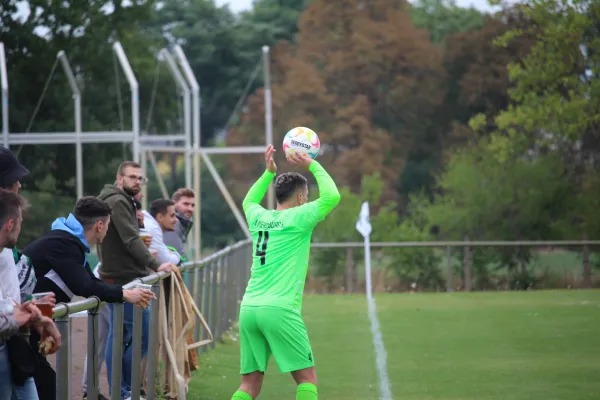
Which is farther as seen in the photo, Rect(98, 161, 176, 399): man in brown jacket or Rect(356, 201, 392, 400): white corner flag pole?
Rect(356, 201, 392, 400): white corner flag pole

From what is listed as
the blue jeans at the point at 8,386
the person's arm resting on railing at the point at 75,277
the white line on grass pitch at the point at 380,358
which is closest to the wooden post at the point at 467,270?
the white line on grass pitch at the point at 380,358

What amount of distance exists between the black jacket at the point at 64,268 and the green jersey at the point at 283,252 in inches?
34.9

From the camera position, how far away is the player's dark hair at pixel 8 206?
5703 millimetres

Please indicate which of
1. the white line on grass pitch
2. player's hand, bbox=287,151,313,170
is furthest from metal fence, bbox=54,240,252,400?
the white line on grass pitch

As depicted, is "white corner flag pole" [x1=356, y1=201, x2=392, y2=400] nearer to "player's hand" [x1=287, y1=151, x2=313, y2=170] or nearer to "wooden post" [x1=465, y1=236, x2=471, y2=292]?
"player's hand" [x1=287, y1=151, x2=313, y2=170]

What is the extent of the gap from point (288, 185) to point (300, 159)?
1.43 feet

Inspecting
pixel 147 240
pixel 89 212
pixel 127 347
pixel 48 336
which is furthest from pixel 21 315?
pixel 147 240

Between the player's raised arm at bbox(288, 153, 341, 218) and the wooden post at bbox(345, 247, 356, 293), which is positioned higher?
the player's raised arm at bbox(288, 153, 341, 218)

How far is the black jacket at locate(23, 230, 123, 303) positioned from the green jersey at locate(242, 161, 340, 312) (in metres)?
0.89

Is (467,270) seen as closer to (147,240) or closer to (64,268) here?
(147,240)

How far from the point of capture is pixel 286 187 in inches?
313

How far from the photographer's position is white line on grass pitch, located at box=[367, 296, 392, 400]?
11.3m

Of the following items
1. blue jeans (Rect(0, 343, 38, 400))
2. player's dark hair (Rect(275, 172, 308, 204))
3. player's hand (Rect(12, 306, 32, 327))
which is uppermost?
player's dark hair (Rect(275, 172, 308, 204))

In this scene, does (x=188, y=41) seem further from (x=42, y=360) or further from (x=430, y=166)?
(x=42, y=360)
